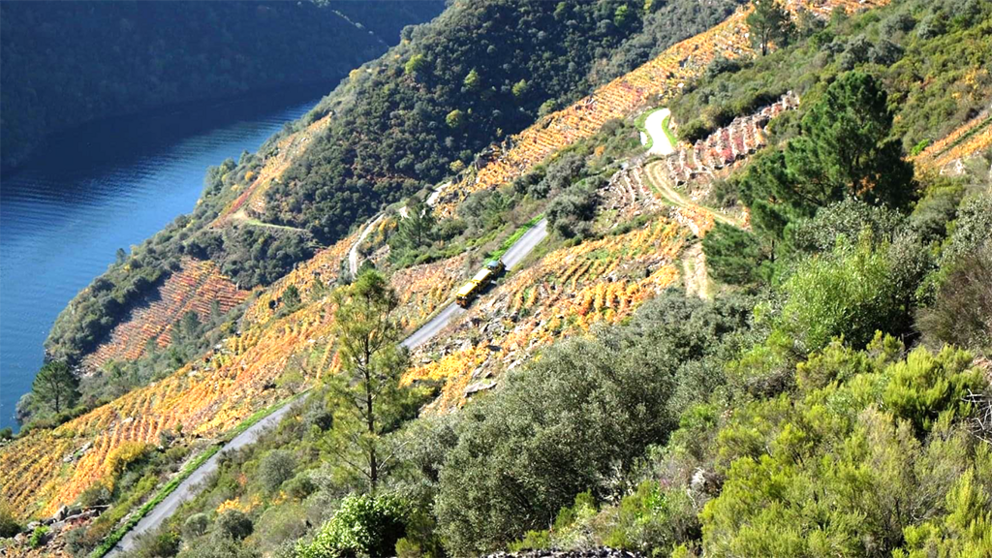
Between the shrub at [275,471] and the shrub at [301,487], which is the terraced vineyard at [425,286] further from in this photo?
the shrub at [301,487]

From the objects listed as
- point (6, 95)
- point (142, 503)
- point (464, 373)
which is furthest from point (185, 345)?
point (6, 95)

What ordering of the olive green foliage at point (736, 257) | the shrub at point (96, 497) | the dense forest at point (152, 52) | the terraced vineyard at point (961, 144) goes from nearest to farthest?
the olive green foliage at point (736, 257) < the terraced vineyard at point (961, 144) < the shrub at point (96, 497) < the dense forest at point (152, 52)

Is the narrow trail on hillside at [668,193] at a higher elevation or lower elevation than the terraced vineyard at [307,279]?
lower

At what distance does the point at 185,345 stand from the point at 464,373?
168 ft

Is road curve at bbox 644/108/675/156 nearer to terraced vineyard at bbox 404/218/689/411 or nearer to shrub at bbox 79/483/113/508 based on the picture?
terraced vineyard at bbox 404/218/689/411

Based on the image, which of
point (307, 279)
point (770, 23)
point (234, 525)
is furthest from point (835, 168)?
point (307, 279)

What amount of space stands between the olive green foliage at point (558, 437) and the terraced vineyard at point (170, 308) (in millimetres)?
71793

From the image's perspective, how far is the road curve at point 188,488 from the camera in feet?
95.9

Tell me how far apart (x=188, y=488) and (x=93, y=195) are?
98.0 m

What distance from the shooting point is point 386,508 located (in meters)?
14.6

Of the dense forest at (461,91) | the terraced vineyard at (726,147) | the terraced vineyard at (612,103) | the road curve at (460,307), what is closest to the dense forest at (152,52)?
the dense forest at (461,91)

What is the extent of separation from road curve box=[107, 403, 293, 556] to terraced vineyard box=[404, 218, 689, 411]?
28.3ft

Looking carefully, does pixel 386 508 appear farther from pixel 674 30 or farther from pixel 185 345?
pixel 674 30

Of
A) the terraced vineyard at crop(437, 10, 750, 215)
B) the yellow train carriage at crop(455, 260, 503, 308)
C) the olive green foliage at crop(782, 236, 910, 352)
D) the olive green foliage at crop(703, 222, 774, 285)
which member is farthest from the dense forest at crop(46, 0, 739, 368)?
the olive green foliage at crop(782, 236, 910, 352)
